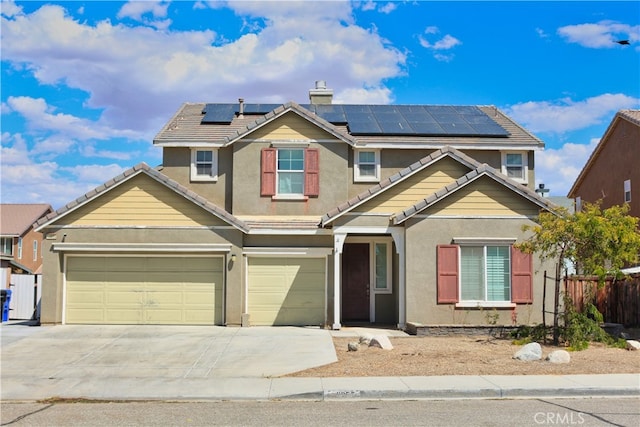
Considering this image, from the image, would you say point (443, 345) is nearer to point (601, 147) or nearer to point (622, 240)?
point (622, 240)

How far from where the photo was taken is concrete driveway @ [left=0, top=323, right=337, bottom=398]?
42.6 feet

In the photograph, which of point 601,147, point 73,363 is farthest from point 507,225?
point 601,147

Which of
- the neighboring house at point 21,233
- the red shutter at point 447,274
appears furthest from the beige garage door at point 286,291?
the neighboring house at point 21,233

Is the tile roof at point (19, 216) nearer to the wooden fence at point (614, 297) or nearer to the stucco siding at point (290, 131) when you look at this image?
the stucco siding at point (290, 131)

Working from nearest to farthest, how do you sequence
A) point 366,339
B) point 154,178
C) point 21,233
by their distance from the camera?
point 366,339 < point 154,178 < point 21,233

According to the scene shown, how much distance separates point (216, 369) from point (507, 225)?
9210 mm

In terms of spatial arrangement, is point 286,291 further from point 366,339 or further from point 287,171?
point 366,339

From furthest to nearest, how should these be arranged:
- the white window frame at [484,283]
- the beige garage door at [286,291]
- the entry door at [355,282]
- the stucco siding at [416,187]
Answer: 1. the entry door at [355,282]
2. the beige garage door at [286,291]
3. the stucco siding at [416,187]
4. the white window frame at [484,283]

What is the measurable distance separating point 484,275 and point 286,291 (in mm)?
5713

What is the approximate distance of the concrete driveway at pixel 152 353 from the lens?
1298 centimetres

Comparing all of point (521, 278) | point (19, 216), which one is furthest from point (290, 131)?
point (19, 216)

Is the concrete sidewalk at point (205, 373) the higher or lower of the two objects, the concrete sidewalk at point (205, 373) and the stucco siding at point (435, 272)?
the lower

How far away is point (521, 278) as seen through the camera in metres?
18.2

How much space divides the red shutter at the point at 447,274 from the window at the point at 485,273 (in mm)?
228
